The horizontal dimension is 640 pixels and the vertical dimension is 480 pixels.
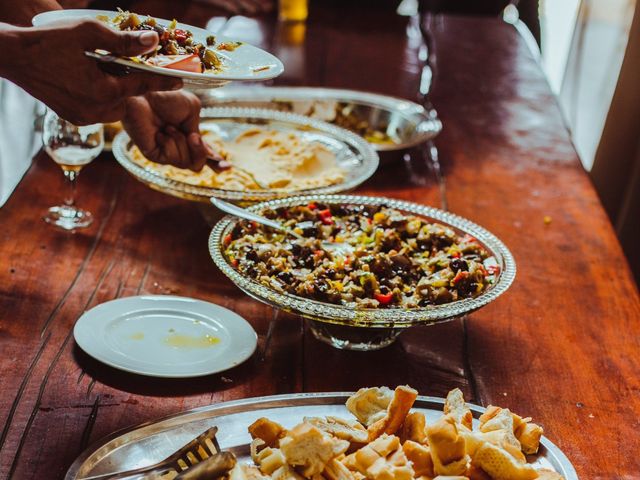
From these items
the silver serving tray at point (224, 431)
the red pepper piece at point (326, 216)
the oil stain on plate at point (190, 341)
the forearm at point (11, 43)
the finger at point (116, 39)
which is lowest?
the oil stain on plate at point (190, 341)

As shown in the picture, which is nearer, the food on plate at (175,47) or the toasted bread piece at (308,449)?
the toasted bread piece at (308,449)

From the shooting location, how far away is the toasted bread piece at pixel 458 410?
1083 millimetres

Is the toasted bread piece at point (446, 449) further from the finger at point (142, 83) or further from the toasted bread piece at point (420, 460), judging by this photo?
the finger at point (142, 83)

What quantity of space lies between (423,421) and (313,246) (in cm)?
46

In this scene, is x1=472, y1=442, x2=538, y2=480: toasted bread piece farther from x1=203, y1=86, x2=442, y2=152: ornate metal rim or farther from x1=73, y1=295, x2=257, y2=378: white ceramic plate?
x1=203, y1=86, x2=442, y2=152: ornate metal rim

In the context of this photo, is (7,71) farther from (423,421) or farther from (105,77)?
(423,421)

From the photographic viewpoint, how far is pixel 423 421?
3.46ft

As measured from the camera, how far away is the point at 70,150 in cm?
173

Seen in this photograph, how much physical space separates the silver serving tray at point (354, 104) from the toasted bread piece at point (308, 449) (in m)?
1.45

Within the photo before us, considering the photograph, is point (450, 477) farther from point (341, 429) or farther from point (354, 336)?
point (354, 336)

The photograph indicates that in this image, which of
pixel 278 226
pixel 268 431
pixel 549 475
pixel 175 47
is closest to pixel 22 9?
pixel 175 47

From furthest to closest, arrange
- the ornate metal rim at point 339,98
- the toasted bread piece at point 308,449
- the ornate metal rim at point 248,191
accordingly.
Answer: the ornate metal rim at point 339,98 < the ornate metal rim at point 248,191 < the toasted bread piece at point 308,449

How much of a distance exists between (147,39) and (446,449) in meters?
0.67

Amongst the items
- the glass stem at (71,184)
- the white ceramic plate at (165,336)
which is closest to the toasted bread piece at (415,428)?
the white ceramic plate at (165,336)
